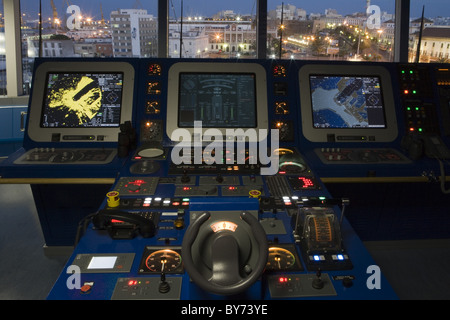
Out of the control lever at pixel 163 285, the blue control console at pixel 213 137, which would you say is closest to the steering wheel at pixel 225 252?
the control lever at pixel 163 285

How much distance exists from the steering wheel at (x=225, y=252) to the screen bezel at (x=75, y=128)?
67.3 inches

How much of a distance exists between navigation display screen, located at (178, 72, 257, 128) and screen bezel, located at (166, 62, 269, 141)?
0.02m

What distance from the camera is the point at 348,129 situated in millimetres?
2670

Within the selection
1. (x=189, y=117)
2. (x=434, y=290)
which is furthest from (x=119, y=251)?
(x=434, y=290)

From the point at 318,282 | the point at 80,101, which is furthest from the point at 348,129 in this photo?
the point at 80,101

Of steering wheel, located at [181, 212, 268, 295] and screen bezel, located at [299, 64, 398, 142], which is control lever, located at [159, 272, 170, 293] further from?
screen bezel, located at [299, 64, 398, 142]

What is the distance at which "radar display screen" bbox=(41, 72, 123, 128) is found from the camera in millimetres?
2594

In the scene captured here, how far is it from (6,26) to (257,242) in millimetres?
5234

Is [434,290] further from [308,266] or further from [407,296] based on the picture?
[308,266]

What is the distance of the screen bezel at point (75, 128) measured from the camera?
2.57 metres

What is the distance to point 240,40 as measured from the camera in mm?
4414

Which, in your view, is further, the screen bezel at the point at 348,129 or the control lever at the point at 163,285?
the screen bezel at the point at 348,129

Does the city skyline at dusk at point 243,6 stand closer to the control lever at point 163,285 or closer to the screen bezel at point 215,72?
the screen bezel at point 215,72

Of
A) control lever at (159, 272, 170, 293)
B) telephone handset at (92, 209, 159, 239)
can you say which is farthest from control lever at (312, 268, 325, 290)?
Result: telephone handset at (92, 209, 159, 239)
